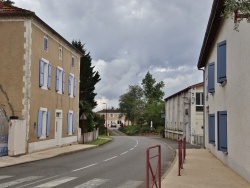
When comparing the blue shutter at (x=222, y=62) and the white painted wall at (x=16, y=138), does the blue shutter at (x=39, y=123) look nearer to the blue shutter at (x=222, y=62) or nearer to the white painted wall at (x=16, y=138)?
the white painted wall at (x=16, y=138)

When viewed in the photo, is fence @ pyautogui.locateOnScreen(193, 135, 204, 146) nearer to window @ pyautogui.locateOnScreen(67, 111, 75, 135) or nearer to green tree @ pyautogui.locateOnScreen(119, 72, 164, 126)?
window @ pyautogui.locateOnScreen(67, 111, 75, 135)

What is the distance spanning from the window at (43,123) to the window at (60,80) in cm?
293

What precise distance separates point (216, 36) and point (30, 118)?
445 inches

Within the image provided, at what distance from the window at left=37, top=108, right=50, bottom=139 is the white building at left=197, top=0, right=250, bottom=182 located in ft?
34.3


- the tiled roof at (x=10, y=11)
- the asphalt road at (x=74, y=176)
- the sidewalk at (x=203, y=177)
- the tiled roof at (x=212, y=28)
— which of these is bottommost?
the asphalt road at (x=74, y=176)

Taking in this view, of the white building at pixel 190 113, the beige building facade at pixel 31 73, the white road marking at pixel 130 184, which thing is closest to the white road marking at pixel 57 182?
the white road marking at pixel 130 184

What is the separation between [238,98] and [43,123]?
47.4ft

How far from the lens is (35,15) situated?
21.5 metres

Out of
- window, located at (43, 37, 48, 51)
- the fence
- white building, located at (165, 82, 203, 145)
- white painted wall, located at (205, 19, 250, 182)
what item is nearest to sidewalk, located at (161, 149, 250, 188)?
white painted wall, located at (205, 19, 250, 182)

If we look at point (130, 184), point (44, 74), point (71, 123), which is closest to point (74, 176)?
point (130, 184)

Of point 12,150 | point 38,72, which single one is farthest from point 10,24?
point 12,150

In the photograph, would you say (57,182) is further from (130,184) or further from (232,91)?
(232,91)

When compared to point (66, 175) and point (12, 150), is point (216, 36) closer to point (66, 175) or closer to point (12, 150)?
point (66, 175)

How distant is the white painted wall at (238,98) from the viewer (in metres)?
11.7
